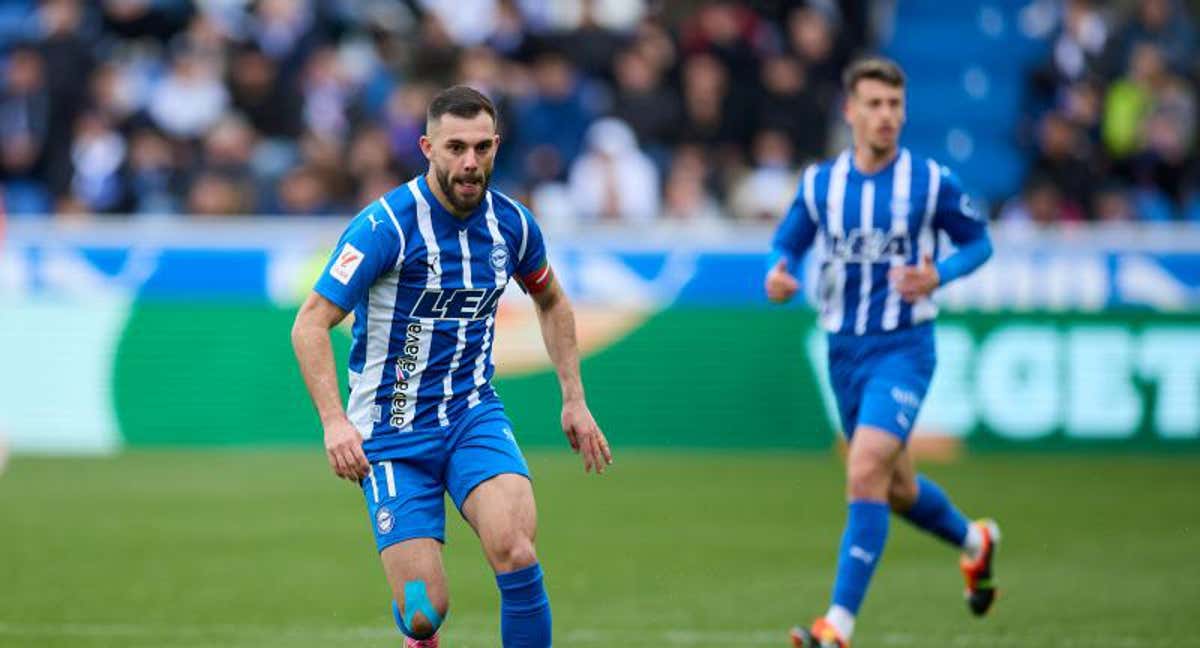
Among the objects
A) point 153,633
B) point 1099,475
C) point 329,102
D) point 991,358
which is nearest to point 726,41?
point 329,102

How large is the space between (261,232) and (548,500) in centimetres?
379

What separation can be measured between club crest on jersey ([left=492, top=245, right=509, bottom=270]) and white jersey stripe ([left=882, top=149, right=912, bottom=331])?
2.38 metres

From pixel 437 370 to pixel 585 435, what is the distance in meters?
0.56

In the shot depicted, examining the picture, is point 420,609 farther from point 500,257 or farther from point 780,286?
point 780,286

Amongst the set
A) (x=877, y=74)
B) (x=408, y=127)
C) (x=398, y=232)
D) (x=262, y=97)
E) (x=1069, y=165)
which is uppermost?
(x=877, y=74)

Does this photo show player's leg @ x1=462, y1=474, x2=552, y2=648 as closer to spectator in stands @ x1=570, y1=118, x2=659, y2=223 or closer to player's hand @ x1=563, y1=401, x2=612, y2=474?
player's hand @ x1=563, y1=401, x2=612, y2=474

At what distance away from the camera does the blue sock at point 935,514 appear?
909 centimetres

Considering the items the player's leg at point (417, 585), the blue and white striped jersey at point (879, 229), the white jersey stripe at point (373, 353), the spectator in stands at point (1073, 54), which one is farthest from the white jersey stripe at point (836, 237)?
the spectator in stands at point (1073, 54)

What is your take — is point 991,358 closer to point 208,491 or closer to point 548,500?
point 548,500

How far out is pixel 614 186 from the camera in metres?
17.3

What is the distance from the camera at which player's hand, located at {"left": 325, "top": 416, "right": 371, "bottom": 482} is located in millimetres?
6336

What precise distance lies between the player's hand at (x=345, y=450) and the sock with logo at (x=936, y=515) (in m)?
3.46

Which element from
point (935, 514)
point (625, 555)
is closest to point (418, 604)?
point (935, 514)

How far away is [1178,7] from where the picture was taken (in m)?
21.3
